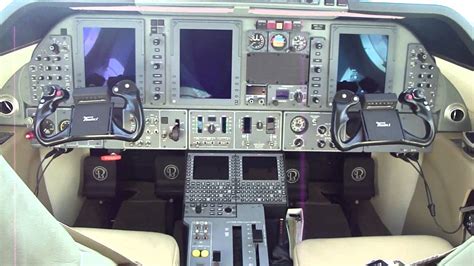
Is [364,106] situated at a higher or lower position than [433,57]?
lower

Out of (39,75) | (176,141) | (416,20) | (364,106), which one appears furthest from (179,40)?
(416,20)

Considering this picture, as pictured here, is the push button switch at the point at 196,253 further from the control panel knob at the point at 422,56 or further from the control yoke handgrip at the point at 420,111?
the control panel knob at the point at 422,56

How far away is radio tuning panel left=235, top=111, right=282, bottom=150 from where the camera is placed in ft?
9.18

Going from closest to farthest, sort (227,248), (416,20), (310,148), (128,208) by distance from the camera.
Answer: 1. (227,248)
2. (416,20)
3. (310,148)
4. (128,208)

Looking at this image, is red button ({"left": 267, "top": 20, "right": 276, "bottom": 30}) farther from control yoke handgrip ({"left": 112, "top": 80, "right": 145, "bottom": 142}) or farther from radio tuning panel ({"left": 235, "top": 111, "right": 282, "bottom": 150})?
control yoke handgrip ({"left": 112, "top": 80, "right": 145, "bottom": 142})

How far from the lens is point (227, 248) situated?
2473mm

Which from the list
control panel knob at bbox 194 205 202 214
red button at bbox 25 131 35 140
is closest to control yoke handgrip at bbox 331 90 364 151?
control panel knob at bbox 194 205 202 214

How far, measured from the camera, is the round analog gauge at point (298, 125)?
2.81 m

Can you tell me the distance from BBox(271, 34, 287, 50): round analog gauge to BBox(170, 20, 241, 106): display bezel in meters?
0.15

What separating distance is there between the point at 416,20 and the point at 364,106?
0.44 m

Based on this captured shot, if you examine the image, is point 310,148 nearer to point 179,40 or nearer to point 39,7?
point 179,40

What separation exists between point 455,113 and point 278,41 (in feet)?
2.83

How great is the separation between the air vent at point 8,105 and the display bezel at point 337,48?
1.38m

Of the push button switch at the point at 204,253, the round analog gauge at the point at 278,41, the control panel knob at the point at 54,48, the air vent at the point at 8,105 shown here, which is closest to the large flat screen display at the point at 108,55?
the control panel knob at the point at 54,48
